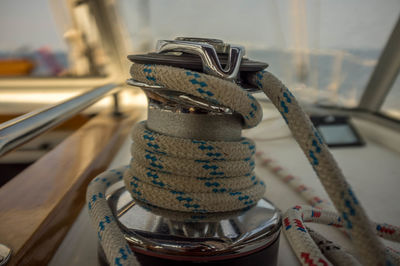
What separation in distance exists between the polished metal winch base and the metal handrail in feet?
0.60

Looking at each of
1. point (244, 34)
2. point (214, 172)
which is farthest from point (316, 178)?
point (244, 34)

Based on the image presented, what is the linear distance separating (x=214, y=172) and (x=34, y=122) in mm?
320

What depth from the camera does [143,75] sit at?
19.2 inches

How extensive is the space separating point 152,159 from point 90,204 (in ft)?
0.42

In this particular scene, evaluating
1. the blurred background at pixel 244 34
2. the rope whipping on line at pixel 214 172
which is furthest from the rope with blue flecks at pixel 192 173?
the blurred background at pixel 244 34

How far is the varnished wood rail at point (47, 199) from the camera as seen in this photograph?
1.82 feet

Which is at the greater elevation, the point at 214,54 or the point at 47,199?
the point at 214,54

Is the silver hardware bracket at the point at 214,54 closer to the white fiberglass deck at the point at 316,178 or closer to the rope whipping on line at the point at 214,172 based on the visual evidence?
the rope whipping on line at the point at 214,172

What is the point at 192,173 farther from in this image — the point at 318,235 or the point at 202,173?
the point at 318,235

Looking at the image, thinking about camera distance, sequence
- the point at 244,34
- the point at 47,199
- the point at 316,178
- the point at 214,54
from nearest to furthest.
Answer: the point at 214,54 < the point at 47,199 < the point at 316,178 < the point at 244,34

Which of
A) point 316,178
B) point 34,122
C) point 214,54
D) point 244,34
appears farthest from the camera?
point 244,34

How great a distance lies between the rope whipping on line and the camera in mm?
399

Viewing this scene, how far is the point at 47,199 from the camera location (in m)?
0.69

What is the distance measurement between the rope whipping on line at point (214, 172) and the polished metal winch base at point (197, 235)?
17mm
